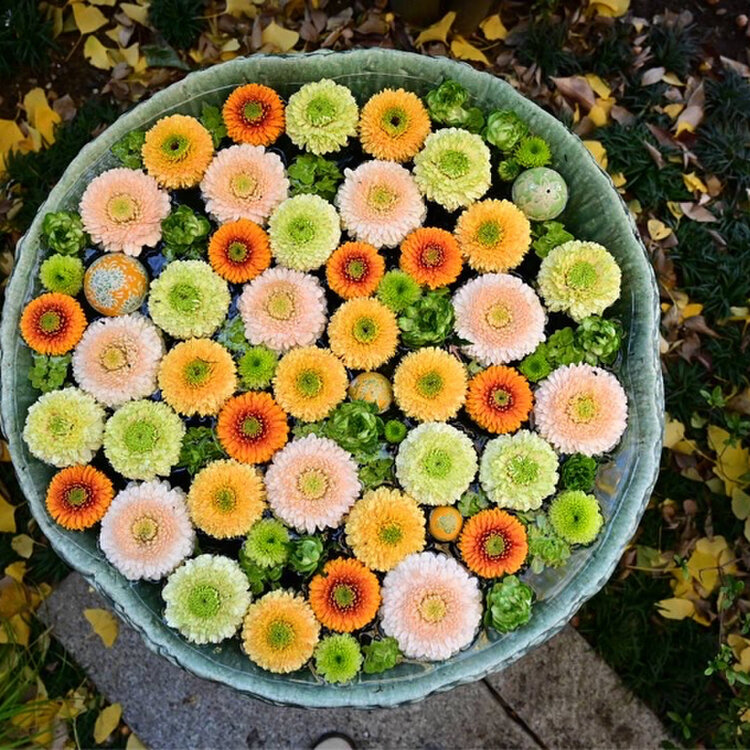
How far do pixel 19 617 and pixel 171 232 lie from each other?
3.84ft

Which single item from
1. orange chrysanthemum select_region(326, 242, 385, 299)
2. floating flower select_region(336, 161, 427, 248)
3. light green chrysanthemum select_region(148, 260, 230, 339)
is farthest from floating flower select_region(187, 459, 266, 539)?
floating flower select_region(336, 161, 427, 248)

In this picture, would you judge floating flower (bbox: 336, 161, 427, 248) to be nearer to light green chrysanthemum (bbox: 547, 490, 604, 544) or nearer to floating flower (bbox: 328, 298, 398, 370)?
floating flower (bbox: 328, 298, 398, 370)

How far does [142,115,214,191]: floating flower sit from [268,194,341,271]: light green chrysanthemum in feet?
0.55

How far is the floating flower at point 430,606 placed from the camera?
1.26 meters

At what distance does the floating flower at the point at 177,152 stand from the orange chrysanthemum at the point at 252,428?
409 mm

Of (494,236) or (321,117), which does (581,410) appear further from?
(321,117)

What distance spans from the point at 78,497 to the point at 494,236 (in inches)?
32.2

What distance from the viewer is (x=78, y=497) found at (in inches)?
52.0

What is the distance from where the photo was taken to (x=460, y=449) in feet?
4.27

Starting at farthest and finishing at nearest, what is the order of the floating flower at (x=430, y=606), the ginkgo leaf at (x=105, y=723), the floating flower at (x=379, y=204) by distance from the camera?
the ginkgo leaf at (x=105, y=723) → the floating flower at (x=379, y=204) → the floating flower at (x=430, y=606)

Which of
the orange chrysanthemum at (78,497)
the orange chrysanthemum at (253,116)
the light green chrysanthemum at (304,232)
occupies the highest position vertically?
the orange chrysanthemum at (253,116)

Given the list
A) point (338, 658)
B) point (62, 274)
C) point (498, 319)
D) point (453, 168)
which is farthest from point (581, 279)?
point (62, 274)

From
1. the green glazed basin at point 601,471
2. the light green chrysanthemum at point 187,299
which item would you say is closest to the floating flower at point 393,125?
the green glazed basin at point 601,471

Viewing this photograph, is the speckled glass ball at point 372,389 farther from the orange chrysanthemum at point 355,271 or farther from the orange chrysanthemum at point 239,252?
the orange chrysanthemum at point 239,252
